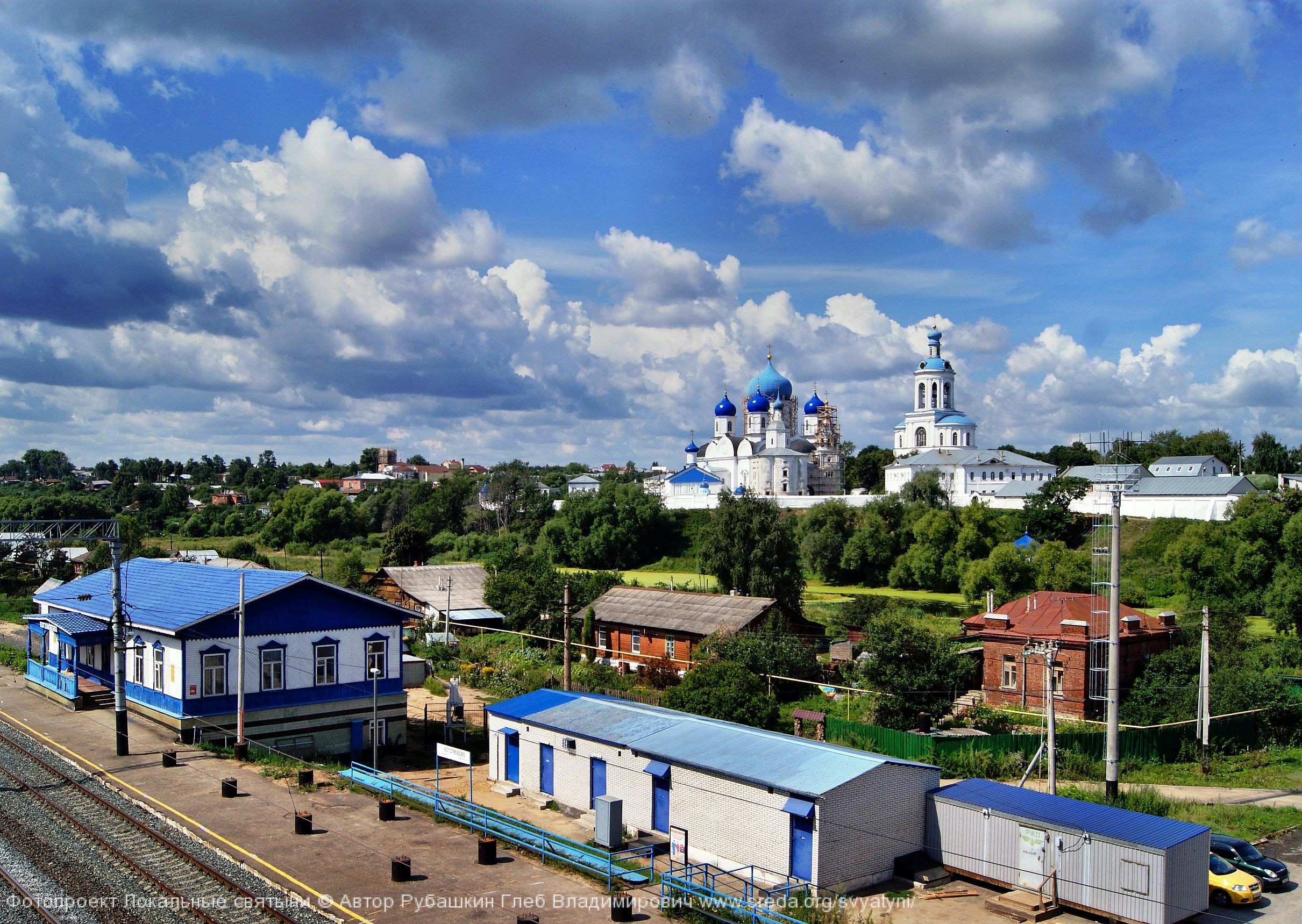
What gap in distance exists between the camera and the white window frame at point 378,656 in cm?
2616

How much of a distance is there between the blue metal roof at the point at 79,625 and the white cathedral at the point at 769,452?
233 ft

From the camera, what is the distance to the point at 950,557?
64938mm

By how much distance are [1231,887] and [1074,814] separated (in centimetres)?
269

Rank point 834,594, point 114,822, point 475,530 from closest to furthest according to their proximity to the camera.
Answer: point 114,822, point 834,594, point 475,530

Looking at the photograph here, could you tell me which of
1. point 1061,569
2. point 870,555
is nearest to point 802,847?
point 1061,569

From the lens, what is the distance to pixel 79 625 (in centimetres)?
2806

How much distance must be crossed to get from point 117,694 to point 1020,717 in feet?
79.1

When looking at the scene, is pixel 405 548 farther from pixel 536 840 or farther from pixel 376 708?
pixel 536 840

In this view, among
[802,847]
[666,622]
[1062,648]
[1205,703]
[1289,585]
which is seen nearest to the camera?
[802,847]

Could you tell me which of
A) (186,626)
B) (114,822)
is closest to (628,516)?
(186,626)

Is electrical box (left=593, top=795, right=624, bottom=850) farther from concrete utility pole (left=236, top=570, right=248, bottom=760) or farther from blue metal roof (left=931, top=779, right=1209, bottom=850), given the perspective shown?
concrete utility pole (left=236, top=570, right=248, bottom=760)

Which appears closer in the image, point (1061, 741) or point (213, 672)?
point (213, 672)

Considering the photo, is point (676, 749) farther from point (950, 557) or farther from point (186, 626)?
point (950, 557)

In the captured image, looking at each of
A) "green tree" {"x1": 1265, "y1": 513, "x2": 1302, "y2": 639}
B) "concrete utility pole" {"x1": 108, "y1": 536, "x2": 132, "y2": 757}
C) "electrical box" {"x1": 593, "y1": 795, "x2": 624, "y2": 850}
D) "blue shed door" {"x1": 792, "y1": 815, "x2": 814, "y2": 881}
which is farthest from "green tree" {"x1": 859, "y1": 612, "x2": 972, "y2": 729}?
"green tree" {"x1": 1265, "y1": 513, "x2": 1302, "y2": 639}
